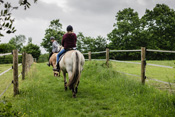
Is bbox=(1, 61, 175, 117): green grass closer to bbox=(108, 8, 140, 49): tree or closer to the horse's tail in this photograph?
the horse's tail

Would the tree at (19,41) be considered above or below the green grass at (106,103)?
above

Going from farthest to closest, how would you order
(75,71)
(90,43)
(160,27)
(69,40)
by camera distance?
(90,43) → (160,27) → (69,40) → (75,71)

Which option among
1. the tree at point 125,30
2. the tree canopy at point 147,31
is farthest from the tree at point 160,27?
the tree at point 125,30

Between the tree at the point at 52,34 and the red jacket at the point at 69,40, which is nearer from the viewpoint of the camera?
the red jacket at the point at 69,40

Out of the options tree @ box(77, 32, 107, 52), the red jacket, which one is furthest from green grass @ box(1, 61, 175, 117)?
tree @ box(77, 32, 107, 52)

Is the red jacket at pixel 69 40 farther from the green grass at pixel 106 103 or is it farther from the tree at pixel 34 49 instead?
the tree at pixel 34 49

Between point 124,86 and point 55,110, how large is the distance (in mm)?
2726

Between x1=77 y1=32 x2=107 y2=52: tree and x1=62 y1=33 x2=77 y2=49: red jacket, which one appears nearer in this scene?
x1=62 y1=33 x2=77 y2=49: red jacket

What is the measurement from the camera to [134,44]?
116 feet

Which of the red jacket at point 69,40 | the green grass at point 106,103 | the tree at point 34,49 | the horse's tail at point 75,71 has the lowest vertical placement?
the green grass at point 106,103

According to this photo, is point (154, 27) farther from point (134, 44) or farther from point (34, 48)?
point (34, 48)

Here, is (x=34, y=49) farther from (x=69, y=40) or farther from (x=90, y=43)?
(x=69, y=40)

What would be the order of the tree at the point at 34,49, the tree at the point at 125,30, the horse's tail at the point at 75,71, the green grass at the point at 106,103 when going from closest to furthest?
the green grass at the point at 106,103 → the horse's tail at the point at 75,71 → the tree at the point at 125,30 → the tree at the point at 34,49

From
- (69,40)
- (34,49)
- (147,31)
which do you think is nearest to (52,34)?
(34,49)
